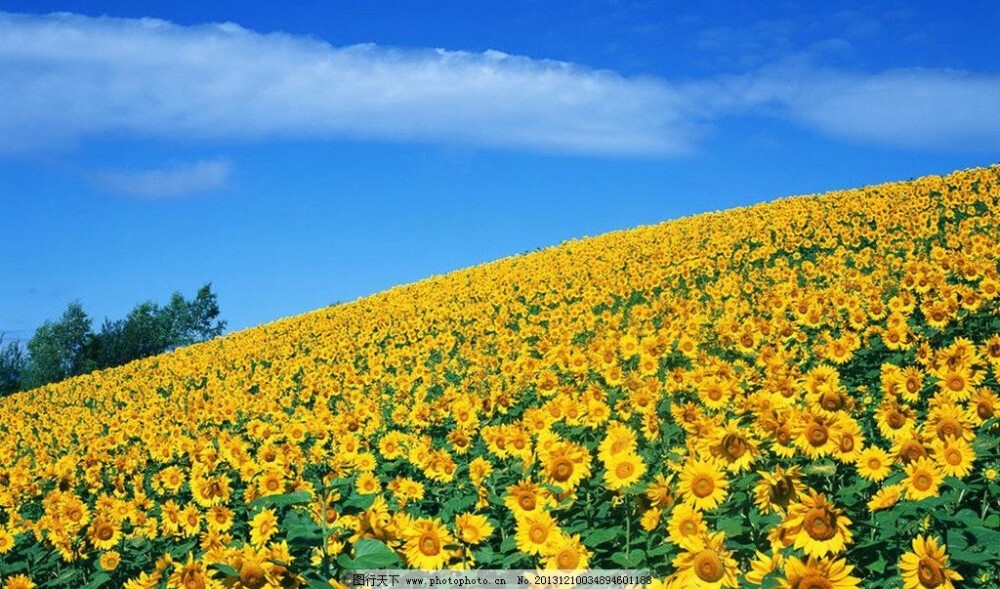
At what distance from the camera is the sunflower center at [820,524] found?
11.6ft

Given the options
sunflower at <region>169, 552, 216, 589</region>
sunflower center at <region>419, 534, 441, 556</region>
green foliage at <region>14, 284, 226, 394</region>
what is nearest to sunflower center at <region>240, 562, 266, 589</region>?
sunflower at <region>169, 552, 216, 589</region>

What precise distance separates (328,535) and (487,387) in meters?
8.10

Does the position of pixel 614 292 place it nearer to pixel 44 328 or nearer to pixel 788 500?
pixel 788 500

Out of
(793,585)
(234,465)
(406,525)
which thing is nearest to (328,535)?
(406,525)

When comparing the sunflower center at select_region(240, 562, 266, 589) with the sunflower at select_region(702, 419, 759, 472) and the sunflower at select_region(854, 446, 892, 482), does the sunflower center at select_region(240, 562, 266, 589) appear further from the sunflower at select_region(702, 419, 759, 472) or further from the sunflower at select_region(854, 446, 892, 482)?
the sunflower at select_region(854, 446, 892, 482)

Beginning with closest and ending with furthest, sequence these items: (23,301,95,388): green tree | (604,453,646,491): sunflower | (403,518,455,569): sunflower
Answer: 1. (403,518,455,569): sunflower
2. (604,453,646,491): sunflower
3. (23,301,95,388): green tree

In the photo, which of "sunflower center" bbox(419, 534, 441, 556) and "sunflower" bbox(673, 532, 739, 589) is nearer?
"sunflower" bbox(673, 532, 739, 589)

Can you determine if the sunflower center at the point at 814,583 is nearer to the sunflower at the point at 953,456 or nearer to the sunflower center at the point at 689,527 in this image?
the sunflower center at the point at 689,527

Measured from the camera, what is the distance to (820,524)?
11.6 ft

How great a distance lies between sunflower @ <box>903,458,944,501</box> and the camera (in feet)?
14.9

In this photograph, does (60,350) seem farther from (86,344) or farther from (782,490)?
(782,490)

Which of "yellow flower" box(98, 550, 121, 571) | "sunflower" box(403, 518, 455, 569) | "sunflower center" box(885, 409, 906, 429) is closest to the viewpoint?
"sunflower" box(403, 518, 455, 569)

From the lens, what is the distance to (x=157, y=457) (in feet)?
36.7

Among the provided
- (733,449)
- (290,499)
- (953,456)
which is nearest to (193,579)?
(290,499)
